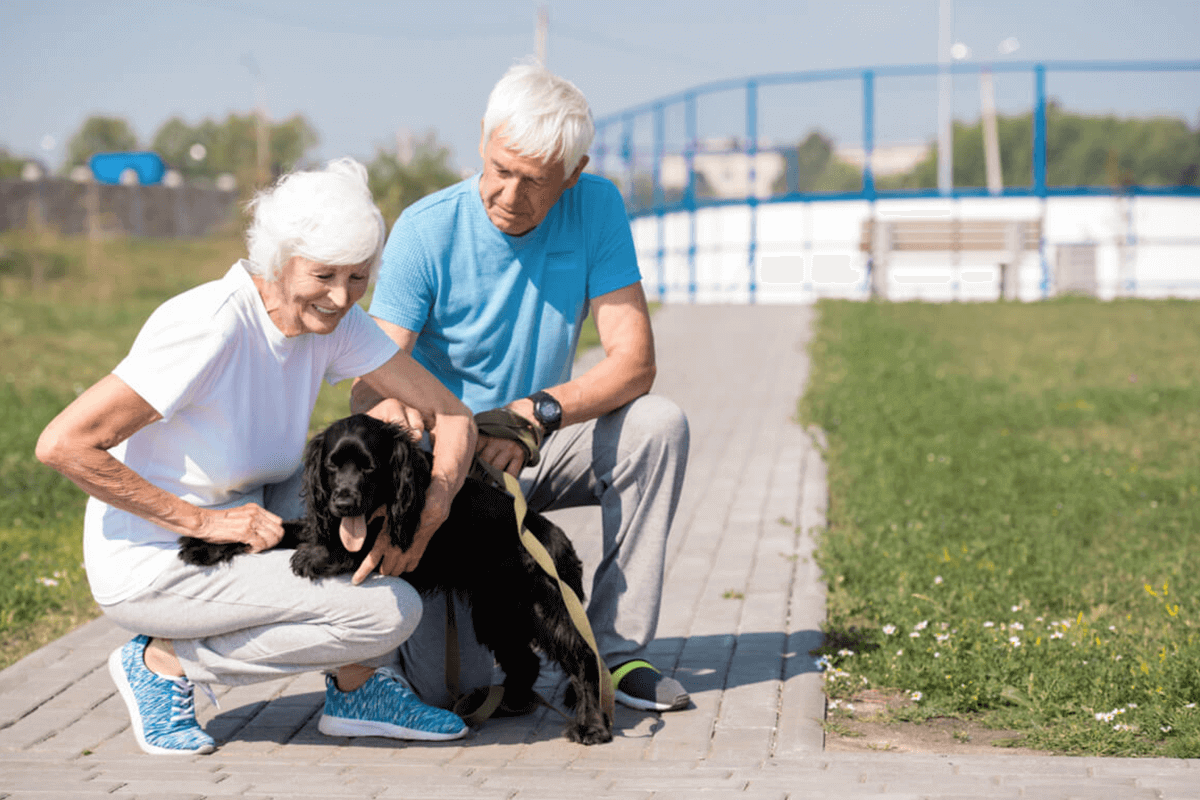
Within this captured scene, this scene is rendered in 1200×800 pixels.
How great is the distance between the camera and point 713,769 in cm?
312

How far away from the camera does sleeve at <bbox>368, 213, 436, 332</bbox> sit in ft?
11.9

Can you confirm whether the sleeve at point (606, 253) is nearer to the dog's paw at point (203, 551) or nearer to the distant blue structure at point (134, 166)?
the dog's paw at point (203, 551)

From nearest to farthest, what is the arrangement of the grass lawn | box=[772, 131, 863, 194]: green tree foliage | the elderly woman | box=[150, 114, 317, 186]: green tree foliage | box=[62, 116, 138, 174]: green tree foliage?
the elderly woman, the grass lawn, box=[772, 131, 863, 194]: green tree foliage, box=[150, 114, 317, 186]: green tree foliage, box=[62, 116, 138, 174]: green tree foliage

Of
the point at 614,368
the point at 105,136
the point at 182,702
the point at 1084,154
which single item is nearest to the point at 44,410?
the point at 182,702

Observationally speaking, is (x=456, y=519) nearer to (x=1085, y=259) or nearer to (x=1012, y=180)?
(x=1085, y=259)

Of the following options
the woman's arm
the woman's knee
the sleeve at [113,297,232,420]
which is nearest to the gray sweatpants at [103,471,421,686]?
the woman's knee

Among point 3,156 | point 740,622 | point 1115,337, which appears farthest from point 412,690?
point 3,156

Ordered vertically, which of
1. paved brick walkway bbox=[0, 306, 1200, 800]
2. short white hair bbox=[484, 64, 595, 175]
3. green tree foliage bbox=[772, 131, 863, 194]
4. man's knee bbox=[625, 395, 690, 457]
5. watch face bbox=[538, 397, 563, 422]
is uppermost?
green tree foliage bbox=[772, 131, 863, 194]

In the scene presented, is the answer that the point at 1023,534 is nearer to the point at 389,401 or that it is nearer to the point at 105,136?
the point at 389,401

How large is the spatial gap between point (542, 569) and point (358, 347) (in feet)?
2.58

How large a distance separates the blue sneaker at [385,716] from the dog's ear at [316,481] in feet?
2.08

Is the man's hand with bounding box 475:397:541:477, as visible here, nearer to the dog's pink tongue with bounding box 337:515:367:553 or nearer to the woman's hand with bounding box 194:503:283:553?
the dog's pink tongue with bounding box 337:515:367:553

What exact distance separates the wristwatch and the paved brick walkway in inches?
33.9

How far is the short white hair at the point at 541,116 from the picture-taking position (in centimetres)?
340
